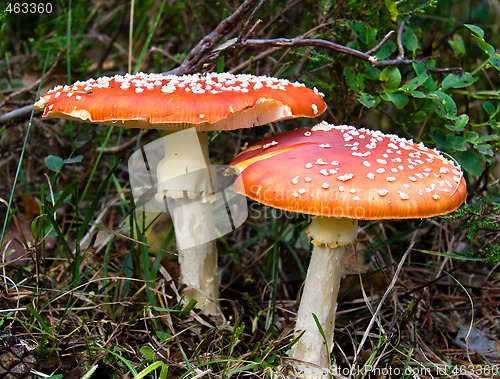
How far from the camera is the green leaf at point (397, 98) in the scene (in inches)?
108

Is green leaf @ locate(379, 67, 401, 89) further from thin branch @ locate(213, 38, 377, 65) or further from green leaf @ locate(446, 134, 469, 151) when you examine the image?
green leaf @ locate(446, 134, 469, 151)

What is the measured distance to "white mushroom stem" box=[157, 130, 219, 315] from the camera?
257cm

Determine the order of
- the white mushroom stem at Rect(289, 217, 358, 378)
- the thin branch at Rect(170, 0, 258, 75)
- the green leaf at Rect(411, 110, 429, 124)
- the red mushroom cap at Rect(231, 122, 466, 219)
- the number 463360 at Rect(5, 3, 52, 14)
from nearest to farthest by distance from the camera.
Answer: the red mushroom cap at Rect(231, 122, 466, 219) → the white mushroom stem at Rect(289, 217, 358, 378) → the thin branch at Rect(170, 0, 258, 75) → the green leaf at Rect(411, 110, 429, 124) → the number 463360 at Rect(5, 3, 52, 14)

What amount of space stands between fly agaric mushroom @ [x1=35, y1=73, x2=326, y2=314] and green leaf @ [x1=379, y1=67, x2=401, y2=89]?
0.61 m

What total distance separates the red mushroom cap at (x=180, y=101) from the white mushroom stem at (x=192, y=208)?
0.25 m

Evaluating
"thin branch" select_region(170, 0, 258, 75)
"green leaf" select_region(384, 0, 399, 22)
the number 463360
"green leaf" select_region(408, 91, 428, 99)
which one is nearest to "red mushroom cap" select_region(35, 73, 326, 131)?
"thin branch" select_region(170, 0, 258, 75)

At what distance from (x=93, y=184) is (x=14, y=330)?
194cm

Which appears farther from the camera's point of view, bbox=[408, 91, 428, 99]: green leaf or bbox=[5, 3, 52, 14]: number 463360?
bbox=[5, 3, 52, 14]: number 463360

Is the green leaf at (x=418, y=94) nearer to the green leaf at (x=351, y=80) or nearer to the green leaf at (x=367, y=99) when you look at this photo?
the green leaf at (x=367, y=99)

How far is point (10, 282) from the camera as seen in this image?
8.74 feet

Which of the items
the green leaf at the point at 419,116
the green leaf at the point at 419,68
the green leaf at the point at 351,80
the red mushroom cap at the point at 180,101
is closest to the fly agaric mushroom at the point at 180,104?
the red mushroom cap at the point at 180,101

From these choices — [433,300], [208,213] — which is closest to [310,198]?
[208,213]

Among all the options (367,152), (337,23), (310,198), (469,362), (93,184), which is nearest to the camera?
(310,198)

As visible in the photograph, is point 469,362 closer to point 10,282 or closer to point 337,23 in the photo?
point 337,23
